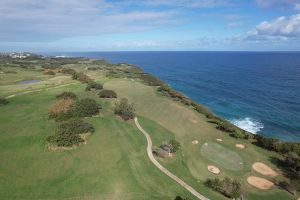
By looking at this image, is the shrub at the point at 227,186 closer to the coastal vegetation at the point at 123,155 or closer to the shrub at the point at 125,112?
the coastal vegetation at the point at 123,155

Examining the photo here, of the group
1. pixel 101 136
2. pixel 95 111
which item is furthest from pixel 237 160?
pixel 95 111

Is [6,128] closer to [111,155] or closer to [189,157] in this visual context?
[111,155]

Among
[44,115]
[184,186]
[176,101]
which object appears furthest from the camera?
[176,101]

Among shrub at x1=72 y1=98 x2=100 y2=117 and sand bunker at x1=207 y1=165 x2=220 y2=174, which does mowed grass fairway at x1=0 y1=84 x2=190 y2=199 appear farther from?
sand bunker at x1=207 y1=165 x2=220 y2=174

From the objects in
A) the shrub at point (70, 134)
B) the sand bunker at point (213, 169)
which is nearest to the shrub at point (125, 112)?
the shrub at point (70, 134)

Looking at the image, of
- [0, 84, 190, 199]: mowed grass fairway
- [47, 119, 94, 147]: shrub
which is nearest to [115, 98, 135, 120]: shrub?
[0, 84, 190, 199]: mowed grass fairway

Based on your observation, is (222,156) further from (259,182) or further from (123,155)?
(123,155)

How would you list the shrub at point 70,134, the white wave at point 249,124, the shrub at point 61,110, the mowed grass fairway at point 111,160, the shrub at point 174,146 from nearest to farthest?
the mowed grass fairway at point 111,160 → the shrub at point 174,146 → the shrub at point 70,134 → the shrub at point 61,110 → the white wave at point 249,124
